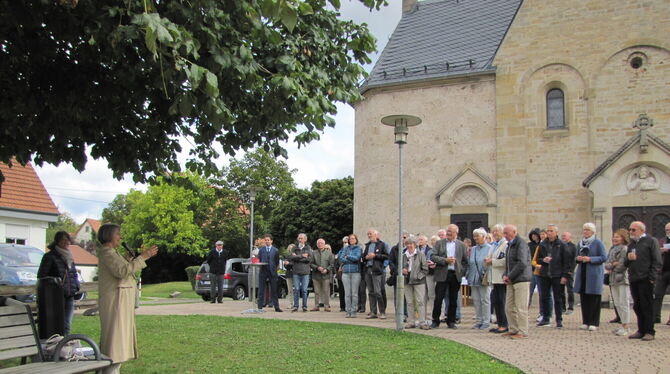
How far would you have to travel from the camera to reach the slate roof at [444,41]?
844 inches

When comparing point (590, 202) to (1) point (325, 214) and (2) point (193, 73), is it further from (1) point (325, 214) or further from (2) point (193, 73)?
(1) point (325, 214)

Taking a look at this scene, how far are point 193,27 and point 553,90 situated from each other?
17.0 m

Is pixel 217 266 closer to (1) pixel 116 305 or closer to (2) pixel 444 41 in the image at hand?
(2) pixel 444 41

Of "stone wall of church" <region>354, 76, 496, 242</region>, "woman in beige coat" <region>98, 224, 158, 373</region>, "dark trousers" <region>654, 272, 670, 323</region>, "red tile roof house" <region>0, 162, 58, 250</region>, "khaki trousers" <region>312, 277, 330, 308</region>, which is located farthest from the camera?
"red tile roof house" <region>0, 162, 58, 250</region>

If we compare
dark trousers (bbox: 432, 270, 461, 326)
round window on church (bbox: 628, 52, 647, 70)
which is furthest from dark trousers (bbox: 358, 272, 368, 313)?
round window on church (bbox: 628, 52, 647, 70)

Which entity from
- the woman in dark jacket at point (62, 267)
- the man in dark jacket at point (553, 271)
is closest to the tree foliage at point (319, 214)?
the man in dark jacket at point (553, 271)

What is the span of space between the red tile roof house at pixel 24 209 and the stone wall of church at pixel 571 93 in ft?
57.3

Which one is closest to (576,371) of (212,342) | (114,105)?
(212,342)

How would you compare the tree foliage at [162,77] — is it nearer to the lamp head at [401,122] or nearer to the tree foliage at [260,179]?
the lamp head at [401,122]

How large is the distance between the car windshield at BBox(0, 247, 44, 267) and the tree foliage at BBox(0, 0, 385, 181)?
19.3ft

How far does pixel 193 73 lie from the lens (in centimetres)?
432

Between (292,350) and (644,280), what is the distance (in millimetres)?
5879

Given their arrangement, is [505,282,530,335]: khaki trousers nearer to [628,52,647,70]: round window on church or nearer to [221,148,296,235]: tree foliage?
[628,52,647,70]: round window on church

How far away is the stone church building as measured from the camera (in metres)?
17.8
